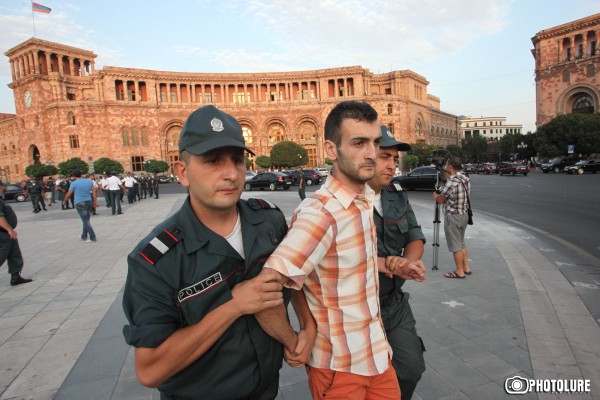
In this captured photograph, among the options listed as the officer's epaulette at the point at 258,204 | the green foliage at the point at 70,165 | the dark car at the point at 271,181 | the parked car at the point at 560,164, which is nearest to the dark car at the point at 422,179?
the dark car at the point at 271,181

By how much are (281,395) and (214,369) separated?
1740 millimetres

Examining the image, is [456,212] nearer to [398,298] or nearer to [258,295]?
[398,298]

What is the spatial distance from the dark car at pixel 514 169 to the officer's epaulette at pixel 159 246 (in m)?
37.4

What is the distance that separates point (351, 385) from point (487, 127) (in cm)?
14326

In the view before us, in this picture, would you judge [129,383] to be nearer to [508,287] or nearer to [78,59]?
[508,287]

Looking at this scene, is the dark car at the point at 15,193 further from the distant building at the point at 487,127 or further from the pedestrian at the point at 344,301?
the distant building at the point at 487,127

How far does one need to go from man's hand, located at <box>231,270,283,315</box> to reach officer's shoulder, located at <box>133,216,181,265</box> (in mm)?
315

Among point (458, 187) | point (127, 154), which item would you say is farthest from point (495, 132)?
point (458, 187)

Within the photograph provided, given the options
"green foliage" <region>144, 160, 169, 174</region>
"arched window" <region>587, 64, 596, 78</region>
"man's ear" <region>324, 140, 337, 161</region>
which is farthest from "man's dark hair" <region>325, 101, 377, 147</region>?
"arched window" <region>587, 64, 596, 78</region>

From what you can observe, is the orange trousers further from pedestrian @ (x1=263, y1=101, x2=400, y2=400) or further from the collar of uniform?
the collar of uniform

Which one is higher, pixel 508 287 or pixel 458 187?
pixel 458 187

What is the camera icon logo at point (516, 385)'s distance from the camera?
2.75 m

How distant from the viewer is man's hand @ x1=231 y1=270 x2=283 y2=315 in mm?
1257

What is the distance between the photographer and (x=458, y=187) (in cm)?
554
